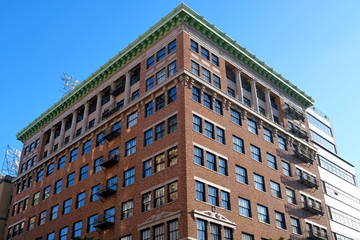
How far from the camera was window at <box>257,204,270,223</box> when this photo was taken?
151ft

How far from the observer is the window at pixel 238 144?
47763 millimetres

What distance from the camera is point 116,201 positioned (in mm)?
46344

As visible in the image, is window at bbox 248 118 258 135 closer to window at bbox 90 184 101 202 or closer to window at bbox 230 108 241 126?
window at bbox 230 108 241 126

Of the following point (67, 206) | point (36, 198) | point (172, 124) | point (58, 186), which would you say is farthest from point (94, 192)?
point (36, 198)

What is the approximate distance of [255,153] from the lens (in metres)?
50.3

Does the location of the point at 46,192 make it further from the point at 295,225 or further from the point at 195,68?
the point at 295,225

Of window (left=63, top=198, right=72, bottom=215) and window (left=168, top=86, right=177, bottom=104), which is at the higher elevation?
window (left=168, top=86, right=177, bottom=104)

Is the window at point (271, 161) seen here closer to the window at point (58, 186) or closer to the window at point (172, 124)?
the window at point (172, 124)

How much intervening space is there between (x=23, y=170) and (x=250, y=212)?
40.6 meters

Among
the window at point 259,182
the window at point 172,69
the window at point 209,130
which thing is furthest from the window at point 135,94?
the window at point 259,182

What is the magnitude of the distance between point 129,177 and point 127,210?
365 centimetres

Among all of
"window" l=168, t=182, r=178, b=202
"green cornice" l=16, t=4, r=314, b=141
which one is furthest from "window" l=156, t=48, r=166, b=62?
"window" l=168, t=182, r=178, b=202

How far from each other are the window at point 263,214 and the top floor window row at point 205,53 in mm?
17293

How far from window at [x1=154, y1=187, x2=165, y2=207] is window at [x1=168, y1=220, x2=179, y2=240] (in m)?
2.66
